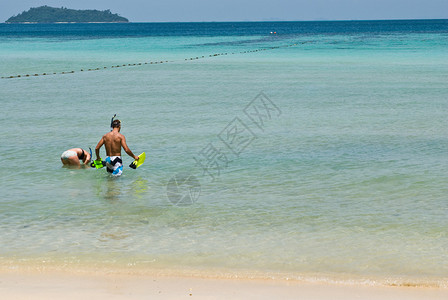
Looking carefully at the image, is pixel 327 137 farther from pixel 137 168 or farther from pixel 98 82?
pixel 98 82

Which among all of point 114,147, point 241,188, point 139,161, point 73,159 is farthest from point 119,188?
point 241,188

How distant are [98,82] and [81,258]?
26.7 m

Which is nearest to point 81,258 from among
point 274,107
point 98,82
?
point 274,107

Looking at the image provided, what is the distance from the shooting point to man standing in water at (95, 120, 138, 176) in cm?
1272

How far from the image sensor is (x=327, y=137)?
57.4ft

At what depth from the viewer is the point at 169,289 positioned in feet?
24.8

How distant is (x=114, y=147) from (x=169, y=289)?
569 cm

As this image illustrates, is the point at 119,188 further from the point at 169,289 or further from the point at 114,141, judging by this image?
the point at 169,289

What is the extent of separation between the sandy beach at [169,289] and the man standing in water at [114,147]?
16.1 feet

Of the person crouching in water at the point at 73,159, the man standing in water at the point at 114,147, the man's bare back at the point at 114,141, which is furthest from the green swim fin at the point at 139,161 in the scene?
the person crouching in water at the point at 73,159

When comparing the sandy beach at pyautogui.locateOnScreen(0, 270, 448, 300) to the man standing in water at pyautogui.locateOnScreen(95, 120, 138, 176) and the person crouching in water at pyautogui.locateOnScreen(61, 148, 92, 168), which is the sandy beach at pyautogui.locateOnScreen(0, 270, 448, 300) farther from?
the person crouching in water at pyautogui.locateOnScreen(61, 148, 92, 168)

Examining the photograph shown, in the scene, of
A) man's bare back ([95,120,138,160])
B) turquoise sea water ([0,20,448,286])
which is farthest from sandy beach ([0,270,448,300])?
man's bare back ([95,120,138,160])

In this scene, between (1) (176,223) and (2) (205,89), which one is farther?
(2) (205,89)

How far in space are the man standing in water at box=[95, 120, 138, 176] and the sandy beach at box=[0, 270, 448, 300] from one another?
4.91 metres
